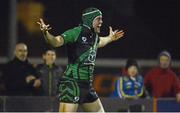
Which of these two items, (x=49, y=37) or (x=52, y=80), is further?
(x=52, y=80)

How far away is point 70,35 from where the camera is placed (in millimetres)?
10156

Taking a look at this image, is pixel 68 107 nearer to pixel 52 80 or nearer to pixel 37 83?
pixel 37 83

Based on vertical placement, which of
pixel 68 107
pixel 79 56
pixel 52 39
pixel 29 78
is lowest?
pixel 68 107

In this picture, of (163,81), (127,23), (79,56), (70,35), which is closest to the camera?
(70,35)

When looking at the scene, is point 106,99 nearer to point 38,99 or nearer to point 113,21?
point 38,99

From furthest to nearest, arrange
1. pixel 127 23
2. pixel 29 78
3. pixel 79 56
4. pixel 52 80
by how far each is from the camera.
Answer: pixel 127 23 < pixel 52 80 < pixel 29 78 < pixel 79 56

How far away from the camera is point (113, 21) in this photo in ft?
55.3

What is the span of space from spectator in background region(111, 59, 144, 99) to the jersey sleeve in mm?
3069

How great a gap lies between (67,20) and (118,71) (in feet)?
5.28

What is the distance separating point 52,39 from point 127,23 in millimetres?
7295

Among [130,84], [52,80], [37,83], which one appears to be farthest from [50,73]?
[130,84]

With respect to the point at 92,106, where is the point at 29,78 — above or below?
above

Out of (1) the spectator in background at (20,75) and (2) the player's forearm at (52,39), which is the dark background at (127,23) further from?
(2) the player's forearm at (52,39)

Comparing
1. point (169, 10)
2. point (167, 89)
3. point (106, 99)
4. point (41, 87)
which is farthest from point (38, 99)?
point (169, 10)
